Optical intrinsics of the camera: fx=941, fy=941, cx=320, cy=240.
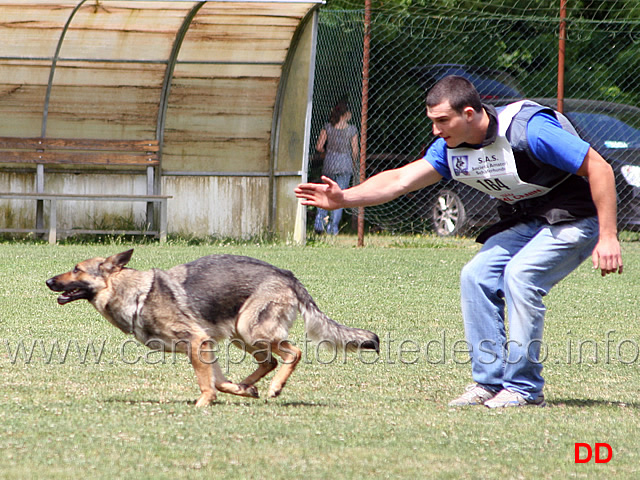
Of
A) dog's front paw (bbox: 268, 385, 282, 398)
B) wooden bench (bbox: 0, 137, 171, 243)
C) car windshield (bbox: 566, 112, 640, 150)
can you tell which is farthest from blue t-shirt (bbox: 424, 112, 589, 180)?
wooden bench (bbox: 0, 137, 171, 243)

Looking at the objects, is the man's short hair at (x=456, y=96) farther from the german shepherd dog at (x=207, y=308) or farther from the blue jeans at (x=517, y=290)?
the german shepherd dog at (x=207, y=308)

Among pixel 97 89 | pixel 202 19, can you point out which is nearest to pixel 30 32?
pixel 97 89

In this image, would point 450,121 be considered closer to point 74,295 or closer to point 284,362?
point 284,362

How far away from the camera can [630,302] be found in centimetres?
905

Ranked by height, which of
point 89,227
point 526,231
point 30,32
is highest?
point 30,32

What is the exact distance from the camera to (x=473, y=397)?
16.8 feet

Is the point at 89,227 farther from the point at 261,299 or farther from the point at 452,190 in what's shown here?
the point at 261,299

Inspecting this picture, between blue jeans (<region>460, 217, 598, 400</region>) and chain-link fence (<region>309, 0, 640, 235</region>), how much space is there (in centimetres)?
876

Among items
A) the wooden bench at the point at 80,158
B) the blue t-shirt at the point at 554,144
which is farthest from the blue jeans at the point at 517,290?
the wooden bench at the point at 80,158

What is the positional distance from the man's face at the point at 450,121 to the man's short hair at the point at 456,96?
0.02 metres

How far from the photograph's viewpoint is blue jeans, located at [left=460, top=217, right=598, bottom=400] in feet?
16.1

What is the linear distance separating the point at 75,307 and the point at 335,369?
3215mm

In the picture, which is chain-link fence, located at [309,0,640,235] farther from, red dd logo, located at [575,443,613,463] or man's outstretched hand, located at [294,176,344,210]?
red dd logo, located at [575,443,613,463]

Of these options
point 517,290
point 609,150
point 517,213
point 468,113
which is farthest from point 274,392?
point 609,150
